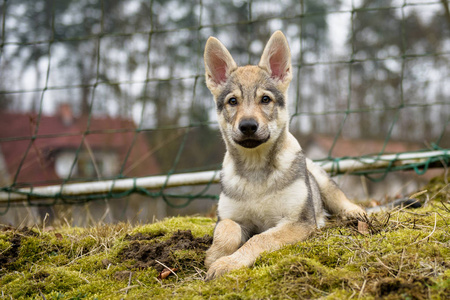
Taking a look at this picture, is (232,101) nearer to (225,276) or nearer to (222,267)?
(222,267)

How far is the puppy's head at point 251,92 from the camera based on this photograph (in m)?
3.44

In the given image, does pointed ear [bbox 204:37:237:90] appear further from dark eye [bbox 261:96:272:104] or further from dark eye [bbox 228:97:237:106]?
dark eye [bbox 261:96:272:104]

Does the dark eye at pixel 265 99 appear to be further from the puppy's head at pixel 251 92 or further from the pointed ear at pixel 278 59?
the pointed ear at pixel 278 59

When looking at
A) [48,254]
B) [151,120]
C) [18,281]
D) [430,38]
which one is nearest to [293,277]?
[18,281]

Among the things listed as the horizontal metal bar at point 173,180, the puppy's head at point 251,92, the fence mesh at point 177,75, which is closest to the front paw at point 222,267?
the puppy's head at point 251,92

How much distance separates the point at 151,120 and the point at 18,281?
404 inches

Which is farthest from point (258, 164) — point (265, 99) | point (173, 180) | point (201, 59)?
point (201, 59)

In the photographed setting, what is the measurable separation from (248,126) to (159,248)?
1.23 meters

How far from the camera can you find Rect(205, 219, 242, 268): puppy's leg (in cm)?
304

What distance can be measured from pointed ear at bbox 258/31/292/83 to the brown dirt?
1.79 metres

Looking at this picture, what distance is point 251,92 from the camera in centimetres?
373

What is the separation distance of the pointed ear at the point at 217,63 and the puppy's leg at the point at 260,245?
1729mm

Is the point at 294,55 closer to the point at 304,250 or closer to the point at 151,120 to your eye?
the point at 151,120

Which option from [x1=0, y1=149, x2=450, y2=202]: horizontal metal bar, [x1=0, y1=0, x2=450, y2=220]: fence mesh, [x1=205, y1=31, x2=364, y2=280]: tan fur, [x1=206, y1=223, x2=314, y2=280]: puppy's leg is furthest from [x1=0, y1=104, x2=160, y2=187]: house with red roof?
[x1=206, y1=223, x2=314, y2=280]: puppy's leg
